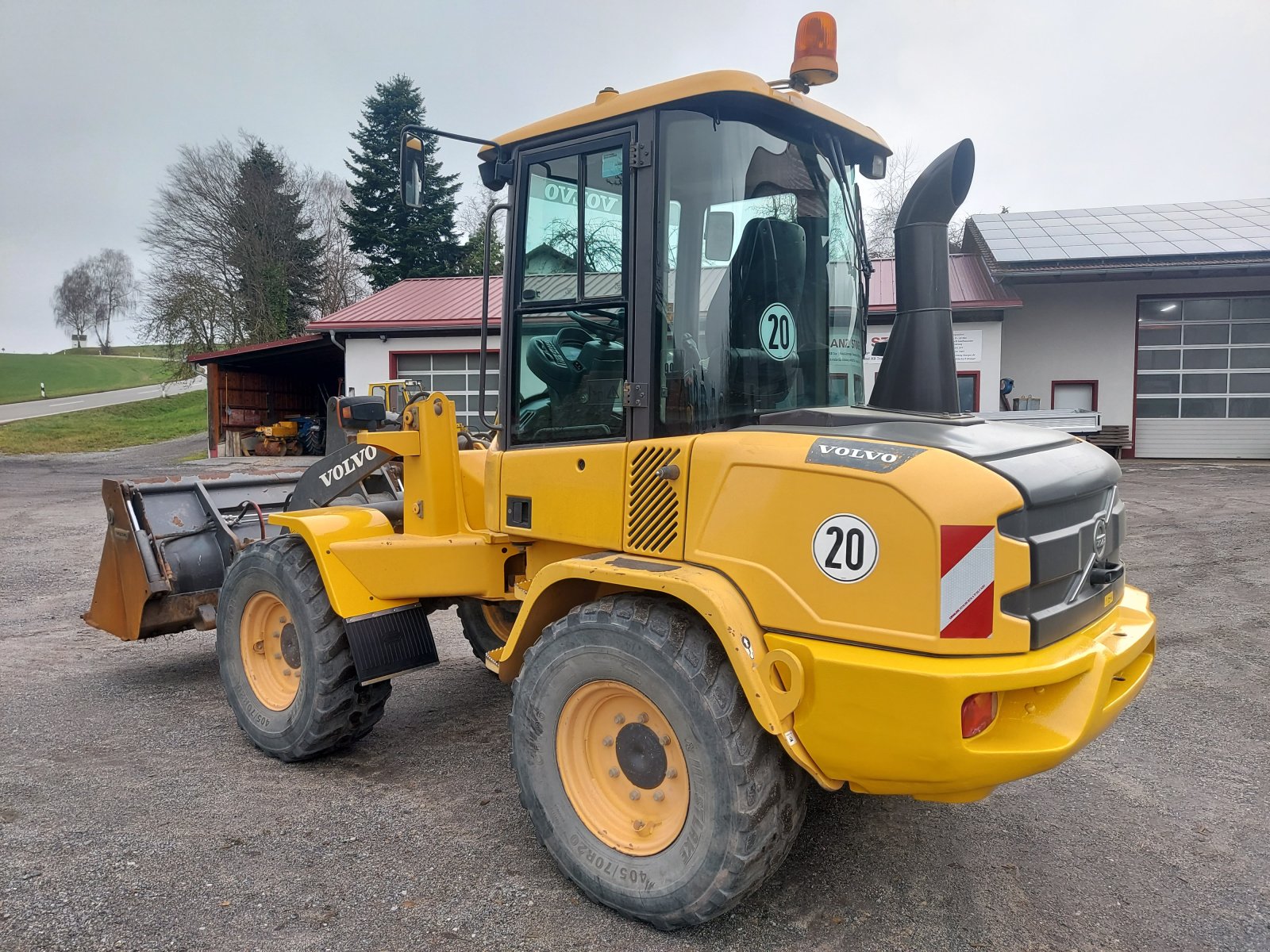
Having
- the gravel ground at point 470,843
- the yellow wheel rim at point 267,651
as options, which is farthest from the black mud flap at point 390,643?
the yellow wheel rim at point 267,651

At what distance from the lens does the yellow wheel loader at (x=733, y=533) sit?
2412mm

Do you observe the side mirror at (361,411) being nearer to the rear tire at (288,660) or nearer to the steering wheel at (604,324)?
the rear tire at (288,660)

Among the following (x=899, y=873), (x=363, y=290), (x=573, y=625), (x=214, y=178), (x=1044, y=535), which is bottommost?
(x=899, y=873)

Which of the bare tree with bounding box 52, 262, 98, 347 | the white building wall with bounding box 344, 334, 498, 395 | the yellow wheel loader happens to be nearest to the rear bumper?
the yellow wheel loader

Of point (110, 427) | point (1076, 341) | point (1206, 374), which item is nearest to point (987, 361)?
point (1076, 341)

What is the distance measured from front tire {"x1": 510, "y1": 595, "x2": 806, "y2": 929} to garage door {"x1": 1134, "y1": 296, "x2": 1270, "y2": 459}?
2020 centimetres

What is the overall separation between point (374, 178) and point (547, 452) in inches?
1486

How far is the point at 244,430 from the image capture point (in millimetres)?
25984

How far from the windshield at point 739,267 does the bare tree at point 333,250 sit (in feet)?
125

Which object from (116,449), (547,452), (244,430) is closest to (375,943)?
(547,452)

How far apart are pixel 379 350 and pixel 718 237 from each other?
18870 millimetres

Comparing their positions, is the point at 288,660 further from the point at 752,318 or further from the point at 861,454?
the point at 861,454

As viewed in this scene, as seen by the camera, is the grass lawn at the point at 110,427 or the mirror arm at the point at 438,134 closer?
the mirror arm at the point at 438,134

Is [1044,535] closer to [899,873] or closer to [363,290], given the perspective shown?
[899,873]
